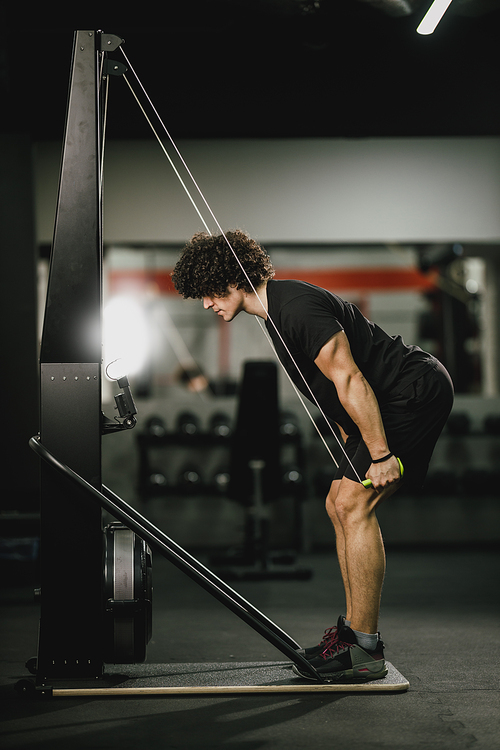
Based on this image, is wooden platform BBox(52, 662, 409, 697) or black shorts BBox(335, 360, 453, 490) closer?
wooden platform BBox(52, 662, 409, 697)

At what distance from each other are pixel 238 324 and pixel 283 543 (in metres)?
2.25

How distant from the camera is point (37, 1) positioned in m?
3.77

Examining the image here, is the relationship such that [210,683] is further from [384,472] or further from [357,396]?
[357,396]

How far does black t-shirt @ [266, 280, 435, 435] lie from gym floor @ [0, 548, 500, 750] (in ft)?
2.56

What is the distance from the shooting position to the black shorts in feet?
6.91

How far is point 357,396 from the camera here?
196 cm

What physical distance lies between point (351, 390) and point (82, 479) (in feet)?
2.47

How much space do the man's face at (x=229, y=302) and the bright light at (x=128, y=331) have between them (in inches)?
144

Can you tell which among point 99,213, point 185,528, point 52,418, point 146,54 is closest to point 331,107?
point 146,54

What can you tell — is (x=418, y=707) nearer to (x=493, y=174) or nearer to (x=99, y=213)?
(x=99, y=213)

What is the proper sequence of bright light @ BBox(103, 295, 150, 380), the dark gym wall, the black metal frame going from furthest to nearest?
bright light @ BBox(103, 295, 150, 380) < the dark gym wall < the black metal frame

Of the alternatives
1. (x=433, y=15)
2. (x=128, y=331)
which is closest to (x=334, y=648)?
(x=433, y=15)

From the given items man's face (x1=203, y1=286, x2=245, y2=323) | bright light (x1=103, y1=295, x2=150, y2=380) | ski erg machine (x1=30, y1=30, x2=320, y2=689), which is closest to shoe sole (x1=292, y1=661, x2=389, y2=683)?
ski erg machine (x1=30, y1=30, x2=320, y2=689)

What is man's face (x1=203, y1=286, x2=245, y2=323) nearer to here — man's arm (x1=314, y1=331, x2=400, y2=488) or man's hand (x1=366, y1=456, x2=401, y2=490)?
man's arm (x1=314, y1=331, x2=400, y2=488)
